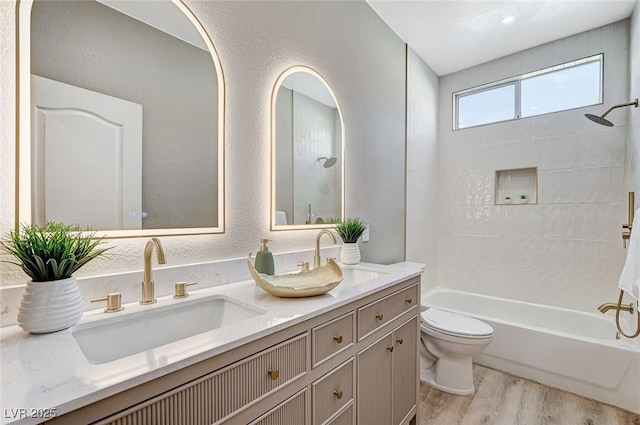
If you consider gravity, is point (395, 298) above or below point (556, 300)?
above

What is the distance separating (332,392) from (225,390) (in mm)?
477

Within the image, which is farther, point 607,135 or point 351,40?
point 607,135

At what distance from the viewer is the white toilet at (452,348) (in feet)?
6.47

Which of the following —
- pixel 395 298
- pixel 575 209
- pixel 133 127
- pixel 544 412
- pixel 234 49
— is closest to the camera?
pixel 133 127

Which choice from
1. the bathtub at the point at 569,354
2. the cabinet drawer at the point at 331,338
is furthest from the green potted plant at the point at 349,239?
the bathtub at the point at 569,354

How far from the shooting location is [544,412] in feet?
6.08

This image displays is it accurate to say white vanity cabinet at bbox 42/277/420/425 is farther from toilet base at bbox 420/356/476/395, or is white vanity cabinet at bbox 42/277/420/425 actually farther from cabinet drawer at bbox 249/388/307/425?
toilet base at bbox 420/356/476/395

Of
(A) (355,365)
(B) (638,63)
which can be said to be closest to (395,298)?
(A) (355,365)

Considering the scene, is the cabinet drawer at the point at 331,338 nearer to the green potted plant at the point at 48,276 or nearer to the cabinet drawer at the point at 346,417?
the cabinet drawer at the point at 346,417

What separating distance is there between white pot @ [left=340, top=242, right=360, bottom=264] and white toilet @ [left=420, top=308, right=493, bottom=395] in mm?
850

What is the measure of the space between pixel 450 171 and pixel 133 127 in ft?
9.98

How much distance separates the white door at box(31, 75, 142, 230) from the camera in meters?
0.86

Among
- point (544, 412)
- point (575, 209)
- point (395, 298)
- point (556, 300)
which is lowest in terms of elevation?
point (544, 412)

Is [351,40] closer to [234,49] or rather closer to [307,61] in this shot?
[307,61]
